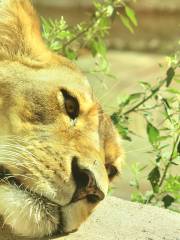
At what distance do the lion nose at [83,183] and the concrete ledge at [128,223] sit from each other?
0.26 m

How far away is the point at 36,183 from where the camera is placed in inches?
77.5

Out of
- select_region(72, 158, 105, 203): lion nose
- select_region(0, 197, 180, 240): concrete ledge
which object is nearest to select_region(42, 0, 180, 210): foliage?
select_region(0, 197, 180, 240): concrete ledge

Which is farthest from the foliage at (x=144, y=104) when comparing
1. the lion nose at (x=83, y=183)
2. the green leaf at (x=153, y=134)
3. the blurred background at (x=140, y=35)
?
the blurred background at (x=140, y=35)

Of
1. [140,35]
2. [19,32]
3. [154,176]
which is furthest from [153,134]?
[140,35]

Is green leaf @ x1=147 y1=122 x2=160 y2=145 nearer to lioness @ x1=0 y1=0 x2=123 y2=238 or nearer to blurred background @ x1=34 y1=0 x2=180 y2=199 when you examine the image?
lioness @ x1=0 y1=0 x2=123 y2=238

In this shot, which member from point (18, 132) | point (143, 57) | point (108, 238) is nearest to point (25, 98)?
point (18, 132)

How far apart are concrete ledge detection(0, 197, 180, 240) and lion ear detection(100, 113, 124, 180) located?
0.15 meters

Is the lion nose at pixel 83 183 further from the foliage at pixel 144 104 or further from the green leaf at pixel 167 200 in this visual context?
the green leaf at pixel 167 200

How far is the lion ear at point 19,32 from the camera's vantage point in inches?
89.7

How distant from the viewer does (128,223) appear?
250 cm

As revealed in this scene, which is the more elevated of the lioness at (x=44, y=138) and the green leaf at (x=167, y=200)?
the lioness at (x=44, y=138)

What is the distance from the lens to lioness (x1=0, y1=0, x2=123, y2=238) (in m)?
1.96

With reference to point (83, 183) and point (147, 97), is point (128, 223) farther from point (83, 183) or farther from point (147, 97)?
point (147, 97)

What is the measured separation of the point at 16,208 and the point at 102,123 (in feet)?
1.72
